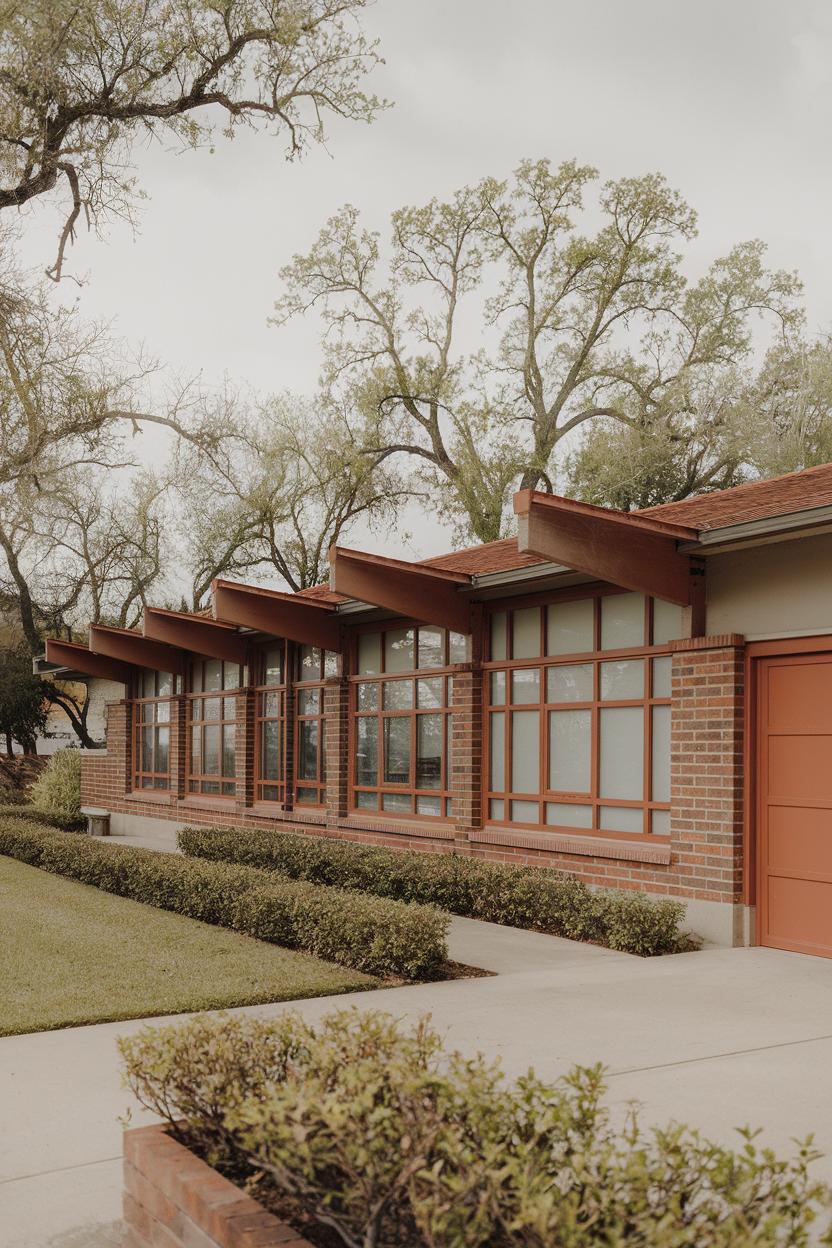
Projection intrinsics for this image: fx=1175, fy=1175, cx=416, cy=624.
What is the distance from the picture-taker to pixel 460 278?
36.5 meters

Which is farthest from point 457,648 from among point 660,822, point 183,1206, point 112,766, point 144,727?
point 112,766

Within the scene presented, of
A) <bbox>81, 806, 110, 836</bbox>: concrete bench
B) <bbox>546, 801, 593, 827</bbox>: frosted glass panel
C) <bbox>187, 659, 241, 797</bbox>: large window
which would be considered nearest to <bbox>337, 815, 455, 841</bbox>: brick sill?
<bbox>546, 801, 593, 827</bbox>: frosted glass panel

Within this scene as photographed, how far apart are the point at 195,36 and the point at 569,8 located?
6583 mm

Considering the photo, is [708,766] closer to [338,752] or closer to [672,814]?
[672,814]

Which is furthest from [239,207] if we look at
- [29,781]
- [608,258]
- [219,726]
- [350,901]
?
[29,781]

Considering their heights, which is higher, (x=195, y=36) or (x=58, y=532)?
(x=195, y=36)

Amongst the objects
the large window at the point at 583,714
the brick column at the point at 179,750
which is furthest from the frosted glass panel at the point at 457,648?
the brick column at the point at 179,750

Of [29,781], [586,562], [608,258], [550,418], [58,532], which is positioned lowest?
[29,781]

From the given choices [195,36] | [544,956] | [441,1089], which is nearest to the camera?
[441,1089]

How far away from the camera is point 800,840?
9.35 m

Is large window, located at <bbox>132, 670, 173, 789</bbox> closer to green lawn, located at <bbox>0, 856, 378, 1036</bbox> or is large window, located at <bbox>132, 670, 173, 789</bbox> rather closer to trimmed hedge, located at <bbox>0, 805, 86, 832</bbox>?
trimmed hedge, located at <bbox>0, 805, 86, 832</bbox>

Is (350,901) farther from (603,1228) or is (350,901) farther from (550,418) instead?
(550,418)

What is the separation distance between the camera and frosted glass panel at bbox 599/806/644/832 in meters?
11.0

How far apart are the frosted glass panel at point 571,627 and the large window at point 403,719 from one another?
1.57 m
